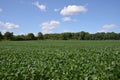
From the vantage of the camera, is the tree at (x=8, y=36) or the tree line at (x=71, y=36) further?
the tree line at (x=71, y=36)

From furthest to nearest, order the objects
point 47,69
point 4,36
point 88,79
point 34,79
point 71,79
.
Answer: point 4,36 < point 47,69 < point 34,79 < point 71,79 < point 88,79

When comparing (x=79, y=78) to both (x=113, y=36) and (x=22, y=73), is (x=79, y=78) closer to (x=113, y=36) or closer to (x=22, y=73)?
(x=22, y=73)

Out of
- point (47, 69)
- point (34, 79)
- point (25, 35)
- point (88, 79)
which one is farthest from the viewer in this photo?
point (25, 35)

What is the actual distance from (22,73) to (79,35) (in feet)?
423

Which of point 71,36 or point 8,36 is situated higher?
point 8,36

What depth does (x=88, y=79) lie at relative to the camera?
827cm

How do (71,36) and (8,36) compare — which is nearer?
(8,36)

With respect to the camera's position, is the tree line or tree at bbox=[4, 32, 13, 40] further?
the tree line

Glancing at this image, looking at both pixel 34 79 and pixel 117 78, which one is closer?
pixel 117 78

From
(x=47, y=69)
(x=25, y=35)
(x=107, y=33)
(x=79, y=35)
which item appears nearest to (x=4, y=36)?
(x=25, y=35)

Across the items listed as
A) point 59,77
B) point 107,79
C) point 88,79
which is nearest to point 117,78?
point 107,79

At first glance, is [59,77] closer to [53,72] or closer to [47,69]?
[53,72]

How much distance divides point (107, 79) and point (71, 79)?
130 cm

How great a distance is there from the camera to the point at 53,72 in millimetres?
10164
